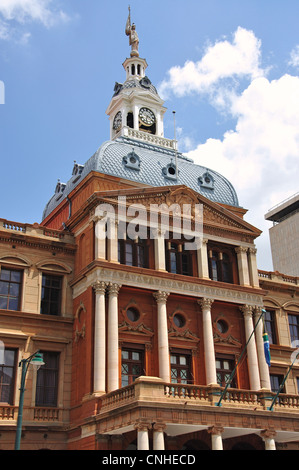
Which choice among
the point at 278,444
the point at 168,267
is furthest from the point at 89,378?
the point at 278,444

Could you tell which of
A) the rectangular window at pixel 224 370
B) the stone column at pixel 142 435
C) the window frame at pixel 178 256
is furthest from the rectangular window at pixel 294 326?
the stone column at pixel 142 435

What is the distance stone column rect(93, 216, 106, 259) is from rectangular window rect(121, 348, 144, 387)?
565cm

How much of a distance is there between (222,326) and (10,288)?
13674 millimetres

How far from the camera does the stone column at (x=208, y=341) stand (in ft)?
118

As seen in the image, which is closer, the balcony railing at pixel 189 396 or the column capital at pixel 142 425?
the column capital at pixel 142 425

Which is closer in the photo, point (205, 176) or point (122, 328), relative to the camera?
point (122, 328)

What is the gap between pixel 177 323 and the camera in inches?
1494

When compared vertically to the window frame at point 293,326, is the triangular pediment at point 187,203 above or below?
above

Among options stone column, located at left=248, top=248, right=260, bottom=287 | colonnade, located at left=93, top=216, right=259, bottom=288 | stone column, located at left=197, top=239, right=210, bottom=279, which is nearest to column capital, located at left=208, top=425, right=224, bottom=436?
colonnade, located at left=93, top=216, right=259, bottom=288

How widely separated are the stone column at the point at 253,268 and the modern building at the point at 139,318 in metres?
0.09

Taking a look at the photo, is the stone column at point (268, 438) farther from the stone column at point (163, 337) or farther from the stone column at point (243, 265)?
the stone column at point (243, 265)
